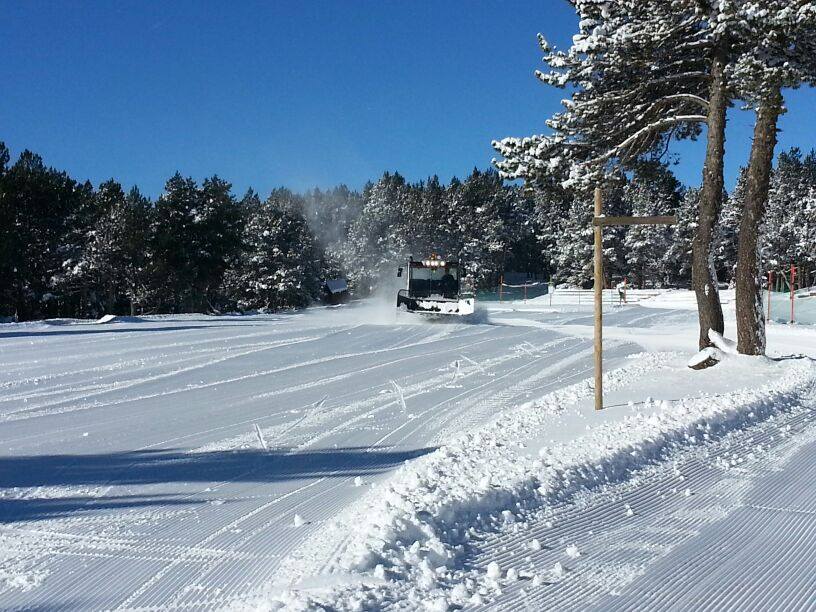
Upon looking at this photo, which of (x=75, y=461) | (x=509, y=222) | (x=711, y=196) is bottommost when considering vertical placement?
(x=75, y=461)

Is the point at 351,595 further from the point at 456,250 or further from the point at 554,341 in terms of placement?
the point at 456,250

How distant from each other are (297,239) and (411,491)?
186 feet

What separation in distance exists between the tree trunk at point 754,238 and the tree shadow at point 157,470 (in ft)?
26.2

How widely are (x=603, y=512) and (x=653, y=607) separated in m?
1.42

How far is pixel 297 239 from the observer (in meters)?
60.3

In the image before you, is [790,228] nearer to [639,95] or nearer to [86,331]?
[639,95]

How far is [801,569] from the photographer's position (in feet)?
12.9

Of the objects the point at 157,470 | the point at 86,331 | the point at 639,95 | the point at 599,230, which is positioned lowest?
the point at 157,470

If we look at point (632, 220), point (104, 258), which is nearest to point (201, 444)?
point (632, 220)

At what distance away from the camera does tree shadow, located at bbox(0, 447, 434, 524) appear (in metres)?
5.48

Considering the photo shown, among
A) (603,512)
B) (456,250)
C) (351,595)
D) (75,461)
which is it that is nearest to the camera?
(351,595)

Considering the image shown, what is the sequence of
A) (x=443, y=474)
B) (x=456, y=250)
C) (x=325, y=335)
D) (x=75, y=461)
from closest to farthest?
(x=443, y=474) → (x=75, y=461) → (x=325, y=335) → (x=456, y=250)

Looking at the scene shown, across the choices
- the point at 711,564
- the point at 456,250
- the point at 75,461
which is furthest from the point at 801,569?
the point at 456,250

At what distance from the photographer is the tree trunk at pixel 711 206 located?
12.0 metres
